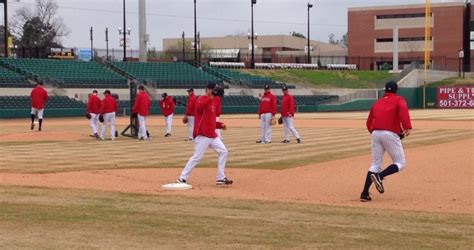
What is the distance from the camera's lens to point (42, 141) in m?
25.0

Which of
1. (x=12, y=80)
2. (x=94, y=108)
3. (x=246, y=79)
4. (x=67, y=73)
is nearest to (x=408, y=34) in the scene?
(x=246, y=79)

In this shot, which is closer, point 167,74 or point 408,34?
point 167,74

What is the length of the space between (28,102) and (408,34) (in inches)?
2789

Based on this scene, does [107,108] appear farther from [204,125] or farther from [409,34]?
[409,34]

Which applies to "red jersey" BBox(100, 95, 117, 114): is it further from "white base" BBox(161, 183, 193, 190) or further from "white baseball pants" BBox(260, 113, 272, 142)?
"white base" BBox(161, 183, 193, 190)

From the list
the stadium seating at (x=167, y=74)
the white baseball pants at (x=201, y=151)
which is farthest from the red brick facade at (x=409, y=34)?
the white baseball pants at (x=201, y=151)

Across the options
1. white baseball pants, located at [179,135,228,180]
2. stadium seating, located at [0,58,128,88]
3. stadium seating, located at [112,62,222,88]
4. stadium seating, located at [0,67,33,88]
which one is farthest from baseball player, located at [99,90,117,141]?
stadium seating, located at [112,62,222,88]

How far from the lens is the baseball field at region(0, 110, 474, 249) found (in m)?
7.84

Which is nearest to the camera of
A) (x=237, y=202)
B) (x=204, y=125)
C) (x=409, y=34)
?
(x=237, y=202)

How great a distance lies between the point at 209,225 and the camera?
28.5 feet

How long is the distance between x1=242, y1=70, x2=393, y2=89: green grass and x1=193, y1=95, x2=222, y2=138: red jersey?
2472 inches

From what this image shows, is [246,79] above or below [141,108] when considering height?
above

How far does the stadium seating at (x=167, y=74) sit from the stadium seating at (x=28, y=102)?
9.04 metres

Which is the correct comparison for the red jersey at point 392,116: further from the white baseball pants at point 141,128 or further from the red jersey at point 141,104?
the white baseball pants at point 141,128
